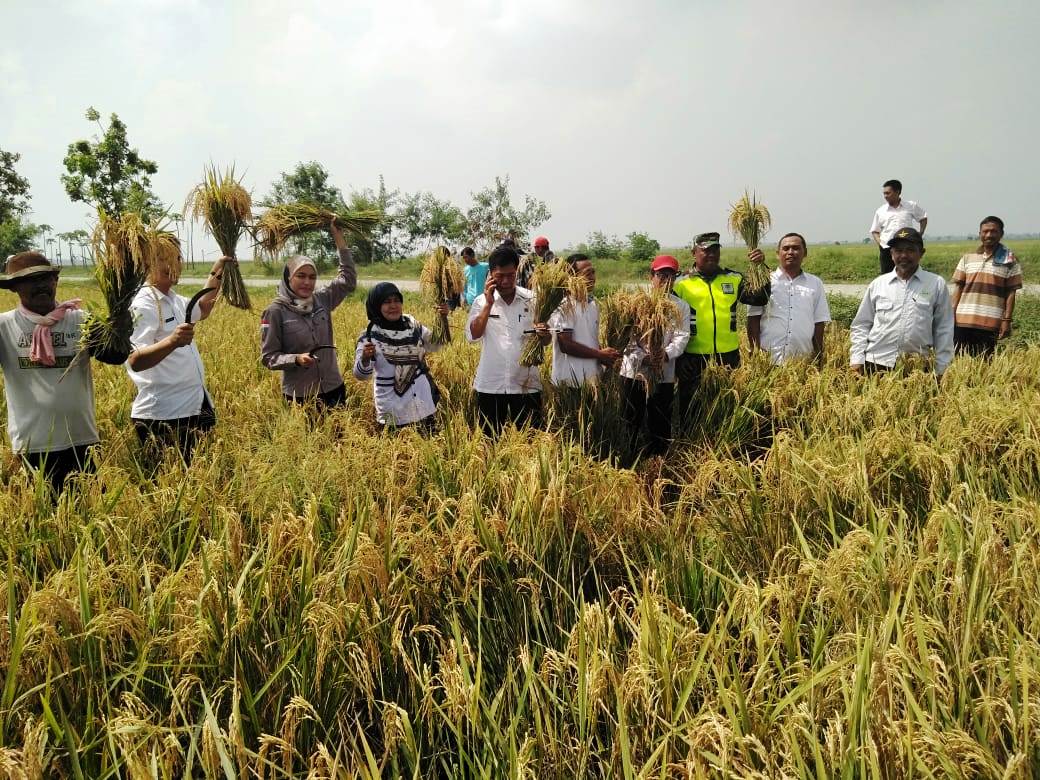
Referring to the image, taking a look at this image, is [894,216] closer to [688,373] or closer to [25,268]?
[688,373]

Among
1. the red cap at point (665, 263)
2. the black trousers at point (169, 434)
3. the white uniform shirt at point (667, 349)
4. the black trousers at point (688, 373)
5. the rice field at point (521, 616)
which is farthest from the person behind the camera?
the black trousers at point (688, 373)

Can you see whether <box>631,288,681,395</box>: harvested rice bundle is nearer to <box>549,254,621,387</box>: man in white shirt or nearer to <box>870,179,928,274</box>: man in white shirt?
<box>549,254,621,387</box>: man in white shirt

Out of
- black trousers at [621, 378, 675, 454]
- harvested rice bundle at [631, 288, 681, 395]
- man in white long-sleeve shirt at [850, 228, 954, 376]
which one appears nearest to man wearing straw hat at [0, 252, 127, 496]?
harvested rice bundle at [631, 288, 681, 395]

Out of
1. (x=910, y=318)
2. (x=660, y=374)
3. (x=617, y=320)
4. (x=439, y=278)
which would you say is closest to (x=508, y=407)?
(x=617, y=320)

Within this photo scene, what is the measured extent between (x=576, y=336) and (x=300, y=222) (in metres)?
2.07

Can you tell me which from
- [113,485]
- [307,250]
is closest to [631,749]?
[113,485]

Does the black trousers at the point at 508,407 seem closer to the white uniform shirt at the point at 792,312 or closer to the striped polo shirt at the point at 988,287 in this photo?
the white uniform shirt at the point at 792,312

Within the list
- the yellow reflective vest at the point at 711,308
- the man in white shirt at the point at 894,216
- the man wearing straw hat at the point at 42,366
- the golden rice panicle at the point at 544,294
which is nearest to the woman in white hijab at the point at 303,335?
the man wearing straw hat at the point at 42,366

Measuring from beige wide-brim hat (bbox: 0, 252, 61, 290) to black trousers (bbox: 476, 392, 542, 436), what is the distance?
2.41 m

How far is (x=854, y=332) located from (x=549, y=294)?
277 cm

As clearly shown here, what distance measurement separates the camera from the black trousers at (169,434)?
10.4 feet

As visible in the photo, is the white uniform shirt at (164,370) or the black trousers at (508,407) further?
the black trousers at (508,407)

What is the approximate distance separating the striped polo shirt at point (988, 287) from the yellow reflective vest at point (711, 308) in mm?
2902

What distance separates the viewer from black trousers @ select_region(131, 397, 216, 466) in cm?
318
